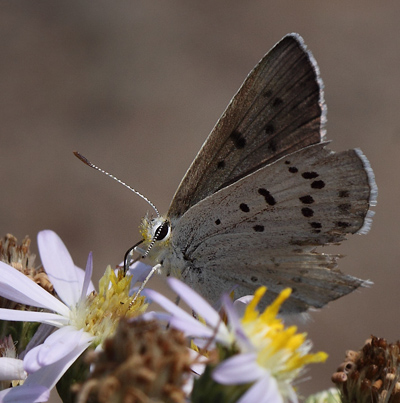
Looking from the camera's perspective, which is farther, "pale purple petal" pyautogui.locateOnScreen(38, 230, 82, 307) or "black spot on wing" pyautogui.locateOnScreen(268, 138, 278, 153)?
"black spot on wing" pyautogui.locateOnScreen(268, 138, 278, 153)

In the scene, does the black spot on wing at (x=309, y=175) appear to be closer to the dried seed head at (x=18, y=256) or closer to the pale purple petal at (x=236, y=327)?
the dried seed head at (x=18, y=256)

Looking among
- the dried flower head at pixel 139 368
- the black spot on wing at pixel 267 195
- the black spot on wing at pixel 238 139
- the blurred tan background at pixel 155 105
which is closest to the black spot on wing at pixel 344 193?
the black spot on wing at pixel 267 195

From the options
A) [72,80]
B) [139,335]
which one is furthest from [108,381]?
[72,80]

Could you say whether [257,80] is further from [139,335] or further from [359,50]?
[359,50]

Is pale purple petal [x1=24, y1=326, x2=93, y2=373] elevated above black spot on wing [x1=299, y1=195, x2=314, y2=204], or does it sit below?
below

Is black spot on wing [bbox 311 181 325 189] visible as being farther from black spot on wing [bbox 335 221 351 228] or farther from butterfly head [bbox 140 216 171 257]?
butterfly head [bbox 140 216 171 257]

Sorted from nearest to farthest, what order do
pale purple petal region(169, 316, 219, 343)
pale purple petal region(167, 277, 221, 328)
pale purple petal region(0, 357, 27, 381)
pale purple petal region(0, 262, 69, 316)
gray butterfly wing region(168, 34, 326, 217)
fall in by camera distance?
1. pale purple petal region(169, 316, 219, 343)
2. pale purple petal region(167, 277, 221, 328)
3. pale purple petal region(0, 357, 27, 381)
4. pale purple petal region(0, 262, 69, 316)
5. gray butterfly wing region(168, 34, 326, 217)

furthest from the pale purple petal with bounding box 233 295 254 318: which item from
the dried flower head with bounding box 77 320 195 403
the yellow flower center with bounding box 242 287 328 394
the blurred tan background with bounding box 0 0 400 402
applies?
the blurred tan background with bounding box 0 0 400 402

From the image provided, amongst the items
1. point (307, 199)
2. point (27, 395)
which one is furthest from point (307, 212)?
point (27, 395)
